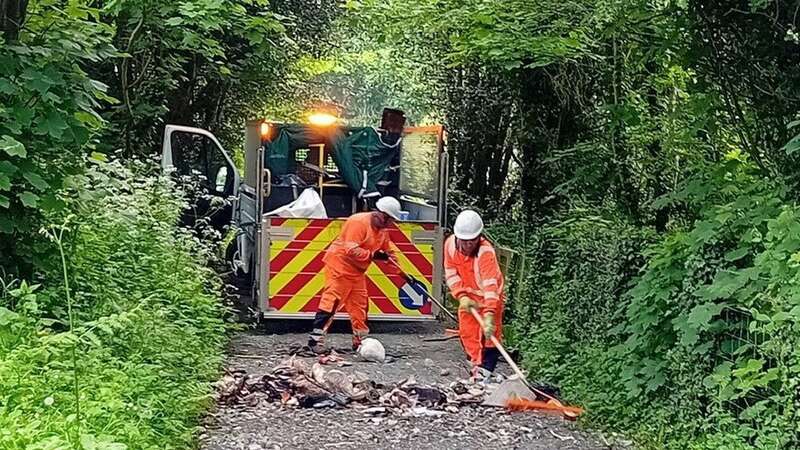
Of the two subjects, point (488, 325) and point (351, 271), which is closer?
point (488, 325)

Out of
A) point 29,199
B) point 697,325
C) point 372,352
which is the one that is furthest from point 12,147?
point 372,352

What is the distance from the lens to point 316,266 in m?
11.9

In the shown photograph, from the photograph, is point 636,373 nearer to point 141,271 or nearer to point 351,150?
point 141,271

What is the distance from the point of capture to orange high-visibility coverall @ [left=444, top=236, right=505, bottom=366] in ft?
30.3

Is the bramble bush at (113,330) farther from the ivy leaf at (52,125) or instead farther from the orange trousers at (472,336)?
the orange trousers at (472,336)

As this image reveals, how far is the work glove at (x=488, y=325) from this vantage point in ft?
29.3

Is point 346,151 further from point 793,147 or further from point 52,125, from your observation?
point 793,147

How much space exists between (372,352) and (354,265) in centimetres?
110

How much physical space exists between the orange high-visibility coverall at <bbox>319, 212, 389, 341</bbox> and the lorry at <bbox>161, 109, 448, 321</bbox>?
84 centimetres

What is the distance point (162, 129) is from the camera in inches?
Result: 665

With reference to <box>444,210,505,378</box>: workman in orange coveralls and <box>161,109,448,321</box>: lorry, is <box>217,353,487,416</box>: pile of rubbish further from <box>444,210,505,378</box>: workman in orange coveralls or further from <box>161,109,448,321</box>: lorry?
<box>161,109,448,321</box>: lorry

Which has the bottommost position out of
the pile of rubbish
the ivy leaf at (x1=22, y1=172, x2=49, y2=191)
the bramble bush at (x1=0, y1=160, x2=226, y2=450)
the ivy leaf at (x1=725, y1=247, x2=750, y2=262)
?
the pile of rubbish

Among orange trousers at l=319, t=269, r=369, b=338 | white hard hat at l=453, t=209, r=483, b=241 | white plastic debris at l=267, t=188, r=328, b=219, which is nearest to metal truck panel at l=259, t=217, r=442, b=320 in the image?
white plastic debris at l=267, t=188, r=328, b=219

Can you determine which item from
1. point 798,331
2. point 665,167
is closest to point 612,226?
point 665,167
